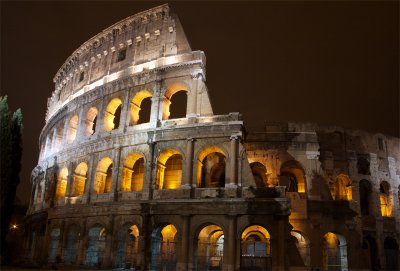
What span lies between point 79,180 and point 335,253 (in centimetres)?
1657

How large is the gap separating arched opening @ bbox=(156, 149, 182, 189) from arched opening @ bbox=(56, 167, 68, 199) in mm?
7844

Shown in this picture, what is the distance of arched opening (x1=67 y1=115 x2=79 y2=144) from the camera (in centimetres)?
2584

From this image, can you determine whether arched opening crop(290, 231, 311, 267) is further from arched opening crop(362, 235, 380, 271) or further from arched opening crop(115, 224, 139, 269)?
arched opening crop(115, 224, 139, 269)

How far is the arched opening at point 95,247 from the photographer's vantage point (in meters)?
20.7

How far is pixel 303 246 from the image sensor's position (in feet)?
70.6

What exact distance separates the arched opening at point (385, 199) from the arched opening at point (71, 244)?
2045 cm

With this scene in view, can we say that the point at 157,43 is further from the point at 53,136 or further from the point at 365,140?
the point at 365,140

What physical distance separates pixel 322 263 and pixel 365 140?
33.8 ft

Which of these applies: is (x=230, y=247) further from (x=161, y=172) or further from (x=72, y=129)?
(x=72, y=129)

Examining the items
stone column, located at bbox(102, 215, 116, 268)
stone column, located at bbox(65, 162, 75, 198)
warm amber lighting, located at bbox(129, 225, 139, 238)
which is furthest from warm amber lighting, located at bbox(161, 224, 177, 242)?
stone column, located at bbox(65, 162, 75, 198)

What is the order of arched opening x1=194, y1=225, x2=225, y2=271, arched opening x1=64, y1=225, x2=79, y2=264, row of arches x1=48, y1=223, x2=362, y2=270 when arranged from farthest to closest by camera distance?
arched opening x1=64, y1=225, x2=79, y2=264
arched opening x1=194, y1=225, x2=225, y2=271
row of arches x1=48, y1=223, x2=362, y2=270

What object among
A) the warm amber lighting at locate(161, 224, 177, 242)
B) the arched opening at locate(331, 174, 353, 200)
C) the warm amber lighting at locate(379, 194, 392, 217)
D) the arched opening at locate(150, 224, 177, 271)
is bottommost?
the arched opening at locate(150, 224, 177, 271)

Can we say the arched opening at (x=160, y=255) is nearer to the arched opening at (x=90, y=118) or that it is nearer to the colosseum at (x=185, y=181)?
the colosseum at (x=185, y=181)

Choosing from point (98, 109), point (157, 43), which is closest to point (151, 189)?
point (98, 109)
